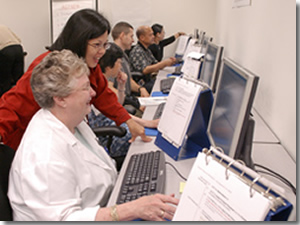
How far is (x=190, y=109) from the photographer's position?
1264 millimetres

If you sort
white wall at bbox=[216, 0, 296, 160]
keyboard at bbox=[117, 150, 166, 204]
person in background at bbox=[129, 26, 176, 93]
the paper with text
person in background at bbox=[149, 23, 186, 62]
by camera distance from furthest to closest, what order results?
person in background at bbox=[149, 23, 186, 62]
the paper with text
person in background at bbox=[129, 26, 176, 93]
white wall at bbox=[216, 0, 296, 160]
keyboard at bbox=[117, 150, 166, 204]

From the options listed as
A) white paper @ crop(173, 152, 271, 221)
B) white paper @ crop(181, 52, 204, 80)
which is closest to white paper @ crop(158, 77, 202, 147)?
white paper @ crop(173, 152, 271, 221)

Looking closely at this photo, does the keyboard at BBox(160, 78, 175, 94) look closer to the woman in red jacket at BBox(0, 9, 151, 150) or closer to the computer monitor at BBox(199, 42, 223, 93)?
the computer monitor at BBox(199, 42, 223, 93)

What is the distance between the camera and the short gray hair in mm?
1074

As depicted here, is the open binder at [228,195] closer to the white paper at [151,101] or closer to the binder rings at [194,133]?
the binder rings at [194,133]

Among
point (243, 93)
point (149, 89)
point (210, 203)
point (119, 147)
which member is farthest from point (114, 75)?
point (210, 203)

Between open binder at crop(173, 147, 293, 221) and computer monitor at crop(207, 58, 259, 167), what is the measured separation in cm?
20

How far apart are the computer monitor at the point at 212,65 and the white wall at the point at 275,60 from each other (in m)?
0.23

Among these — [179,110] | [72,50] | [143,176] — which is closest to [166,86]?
[72,50]

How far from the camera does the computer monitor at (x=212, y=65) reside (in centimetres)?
178

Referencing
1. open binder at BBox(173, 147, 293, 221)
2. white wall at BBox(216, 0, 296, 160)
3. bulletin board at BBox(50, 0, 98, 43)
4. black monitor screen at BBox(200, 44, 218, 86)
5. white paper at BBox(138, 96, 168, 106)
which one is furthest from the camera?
bulletin board at BBox(50, 0, 98, 43)

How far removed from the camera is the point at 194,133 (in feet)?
4.58

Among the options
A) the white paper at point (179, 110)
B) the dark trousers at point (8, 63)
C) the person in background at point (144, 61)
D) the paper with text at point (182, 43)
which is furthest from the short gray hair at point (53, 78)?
the paper with text at point (182, 43)

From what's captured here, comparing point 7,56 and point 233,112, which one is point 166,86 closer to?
point 233,112
